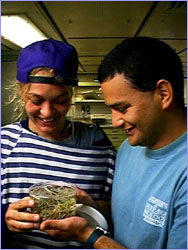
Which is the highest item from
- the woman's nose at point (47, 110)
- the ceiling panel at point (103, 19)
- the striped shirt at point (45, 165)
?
the ceiling panel at point (103, 19)

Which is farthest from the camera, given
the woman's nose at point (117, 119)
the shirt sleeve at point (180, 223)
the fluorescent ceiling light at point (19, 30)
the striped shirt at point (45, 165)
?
the fluorescent ceiling light at point (19, 30)

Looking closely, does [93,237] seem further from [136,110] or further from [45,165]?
[136,110]

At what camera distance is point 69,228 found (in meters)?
1.12

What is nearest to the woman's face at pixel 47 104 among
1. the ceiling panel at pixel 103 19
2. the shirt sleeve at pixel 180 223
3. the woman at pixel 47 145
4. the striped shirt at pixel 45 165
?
the woman at pixel 47 145

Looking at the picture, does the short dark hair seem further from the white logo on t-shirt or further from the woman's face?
the white logo on t-shirt

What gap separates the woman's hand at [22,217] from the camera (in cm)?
113

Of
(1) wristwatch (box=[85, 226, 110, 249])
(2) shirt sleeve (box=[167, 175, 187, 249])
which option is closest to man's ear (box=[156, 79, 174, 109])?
(2) shirt sleeve (box=[167, 175, 187, 249])

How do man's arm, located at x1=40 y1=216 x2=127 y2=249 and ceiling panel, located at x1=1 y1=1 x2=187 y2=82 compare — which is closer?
man's arm, located at x1=40 y1=216 x2=127 y2=249

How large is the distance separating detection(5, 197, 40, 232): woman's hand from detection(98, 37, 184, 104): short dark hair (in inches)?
23.7

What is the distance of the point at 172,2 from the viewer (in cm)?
201

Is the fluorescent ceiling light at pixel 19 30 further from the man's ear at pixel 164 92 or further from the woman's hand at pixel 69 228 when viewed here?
the woman's hand at pixel 69 228

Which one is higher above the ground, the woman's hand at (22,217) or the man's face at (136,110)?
the man's face at (136,110)

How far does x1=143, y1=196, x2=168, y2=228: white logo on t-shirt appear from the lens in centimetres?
106

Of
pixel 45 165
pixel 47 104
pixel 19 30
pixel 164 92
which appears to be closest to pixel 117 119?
pixel 164 92
